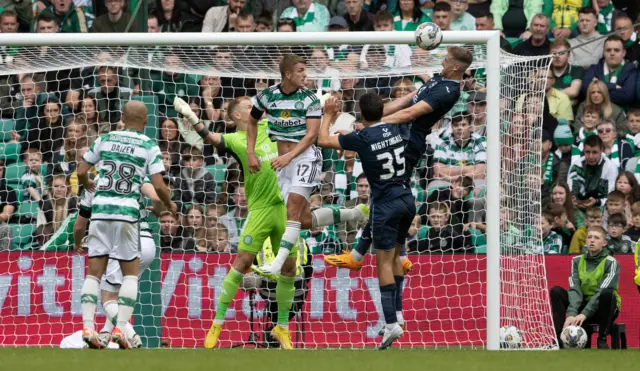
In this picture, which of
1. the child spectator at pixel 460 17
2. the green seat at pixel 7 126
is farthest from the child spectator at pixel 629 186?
the green seat at pixel 7 126

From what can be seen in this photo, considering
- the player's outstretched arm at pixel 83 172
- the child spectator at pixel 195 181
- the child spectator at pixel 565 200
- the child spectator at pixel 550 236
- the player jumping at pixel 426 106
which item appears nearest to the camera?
the player's outstretched arm at pixel 83 172

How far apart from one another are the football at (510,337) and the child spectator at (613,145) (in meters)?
3.93

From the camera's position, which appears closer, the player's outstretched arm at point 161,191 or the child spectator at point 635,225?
the player's outstretched arm at point 161,191

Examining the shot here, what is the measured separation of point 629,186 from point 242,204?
440cm

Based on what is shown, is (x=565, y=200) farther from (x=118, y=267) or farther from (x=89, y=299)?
(x=89, y=299)

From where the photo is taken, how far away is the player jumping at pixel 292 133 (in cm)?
1120

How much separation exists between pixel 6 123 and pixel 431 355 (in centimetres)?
664

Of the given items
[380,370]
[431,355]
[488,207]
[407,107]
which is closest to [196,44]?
[407,107]

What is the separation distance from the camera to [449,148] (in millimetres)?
13648

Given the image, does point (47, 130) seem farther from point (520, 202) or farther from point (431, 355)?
Result: point (431, 355)

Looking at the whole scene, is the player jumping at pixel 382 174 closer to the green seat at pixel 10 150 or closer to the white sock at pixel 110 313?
the white sock at pixel 110 313

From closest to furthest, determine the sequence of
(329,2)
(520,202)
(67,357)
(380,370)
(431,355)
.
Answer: (380,370) → (67,357) → (431,355) → (520,202) → (329,2)

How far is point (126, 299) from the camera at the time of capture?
10.2 meters

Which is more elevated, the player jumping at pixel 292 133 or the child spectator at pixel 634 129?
the child spectator at pixel 634 129
